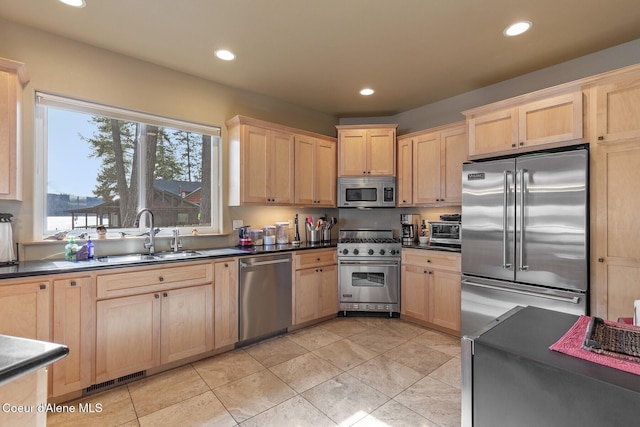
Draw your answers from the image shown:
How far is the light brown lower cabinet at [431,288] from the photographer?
10.5ft

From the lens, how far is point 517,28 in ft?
7.59

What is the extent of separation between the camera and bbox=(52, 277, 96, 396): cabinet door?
1.99m

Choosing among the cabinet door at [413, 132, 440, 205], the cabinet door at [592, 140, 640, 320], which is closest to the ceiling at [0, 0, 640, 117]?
the cabinet door at [413, 132, 440, 205]

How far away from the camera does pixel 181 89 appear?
309 centimetres

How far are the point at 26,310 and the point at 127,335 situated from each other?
633 millimetres

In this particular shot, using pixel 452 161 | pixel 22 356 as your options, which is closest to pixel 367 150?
pixel 452 161

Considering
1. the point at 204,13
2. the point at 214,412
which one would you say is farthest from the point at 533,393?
the point at 204,13

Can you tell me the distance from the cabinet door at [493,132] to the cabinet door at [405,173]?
877 mm

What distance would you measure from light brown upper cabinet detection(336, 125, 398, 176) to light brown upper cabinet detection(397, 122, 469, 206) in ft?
0.51

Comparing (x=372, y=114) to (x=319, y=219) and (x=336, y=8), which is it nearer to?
(x=319, y=219)

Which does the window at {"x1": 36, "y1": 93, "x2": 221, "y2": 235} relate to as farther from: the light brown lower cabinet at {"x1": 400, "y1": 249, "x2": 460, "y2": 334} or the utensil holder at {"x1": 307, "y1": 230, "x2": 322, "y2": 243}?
the light brown lower cabinet at {"x1": 400, "y1": 249, "x2": 460, "y2": 334}

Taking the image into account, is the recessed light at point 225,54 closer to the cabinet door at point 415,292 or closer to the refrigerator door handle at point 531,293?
the cabinet door at point 415,292

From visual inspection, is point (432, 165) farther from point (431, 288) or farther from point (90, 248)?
point (90, 248)

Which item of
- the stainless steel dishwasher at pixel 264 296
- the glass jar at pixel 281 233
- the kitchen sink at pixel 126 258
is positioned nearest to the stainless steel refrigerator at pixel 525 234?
the stainless steel dishwasher at pixel 264 296
